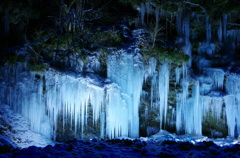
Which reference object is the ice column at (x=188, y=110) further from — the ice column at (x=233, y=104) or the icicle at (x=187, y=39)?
the ice column at (x=233, y=104)

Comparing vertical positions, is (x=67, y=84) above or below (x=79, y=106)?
above

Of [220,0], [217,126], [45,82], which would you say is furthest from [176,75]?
[45,82]

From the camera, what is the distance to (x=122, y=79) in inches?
356

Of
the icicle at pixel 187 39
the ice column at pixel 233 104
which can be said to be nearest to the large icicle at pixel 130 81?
the icicle at pixel 187 39

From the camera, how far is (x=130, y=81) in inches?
354

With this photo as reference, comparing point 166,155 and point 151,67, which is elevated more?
point 151,67

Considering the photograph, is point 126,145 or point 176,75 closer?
point 126,145

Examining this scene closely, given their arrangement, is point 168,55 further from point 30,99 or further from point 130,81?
point 30,99

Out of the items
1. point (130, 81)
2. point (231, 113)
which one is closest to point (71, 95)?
point (130, 81)

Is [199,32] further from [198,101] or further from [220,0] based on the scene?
[198,101]

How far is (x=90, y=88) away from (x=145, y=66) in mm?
2767

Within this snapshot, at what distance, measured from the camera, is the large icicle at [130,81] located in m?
8.95

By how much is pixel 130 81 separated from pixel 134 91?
0.49 m

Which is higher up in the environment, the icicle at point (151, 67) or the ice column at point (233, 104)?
the icicle at point (151, 67)
